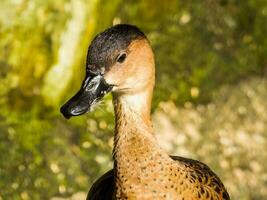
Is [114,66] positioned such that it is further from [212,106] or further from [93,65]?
[212,106]

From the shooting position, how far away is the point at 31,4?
578cm

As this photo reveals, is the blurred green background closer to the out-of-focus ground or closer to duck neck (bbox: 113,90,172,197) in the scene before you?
the out-of-focus ground

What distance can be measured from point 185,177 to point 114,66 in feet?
2.27

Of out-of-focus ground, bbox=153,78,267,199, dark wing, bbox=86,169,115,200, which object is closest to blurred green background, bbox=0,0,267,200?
out-of-focus ground, bbox=153,78,267,199

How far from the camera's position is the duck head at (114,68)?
3.52 meters

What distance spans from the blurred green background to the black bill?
196 cm

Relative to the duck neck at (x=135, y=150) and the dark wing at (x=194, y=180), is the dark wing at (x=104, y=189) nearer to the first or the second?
the dark wing at (x=194, y=180)

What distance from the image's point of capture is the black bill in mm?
3520

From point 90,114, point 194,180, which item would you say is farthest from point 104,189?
point 90,114

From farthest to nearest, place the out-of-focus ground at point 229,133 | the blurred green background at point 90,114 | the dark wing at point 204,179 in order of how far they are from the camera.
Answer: the out-of-focus ground at point 229,133 → the blurred green background at point 90,114 → the dark wing at point 204,179

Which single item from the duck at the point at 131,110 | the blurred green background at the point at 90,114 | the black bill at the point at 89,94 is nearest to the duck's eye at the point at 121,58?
the duck at the point at 131,110

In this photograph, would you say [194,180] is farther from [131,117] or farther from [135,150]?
[131,117]

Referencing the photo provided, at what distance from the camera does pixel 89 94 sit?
3.56 m

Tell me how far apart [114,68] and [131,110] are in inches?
8.4
